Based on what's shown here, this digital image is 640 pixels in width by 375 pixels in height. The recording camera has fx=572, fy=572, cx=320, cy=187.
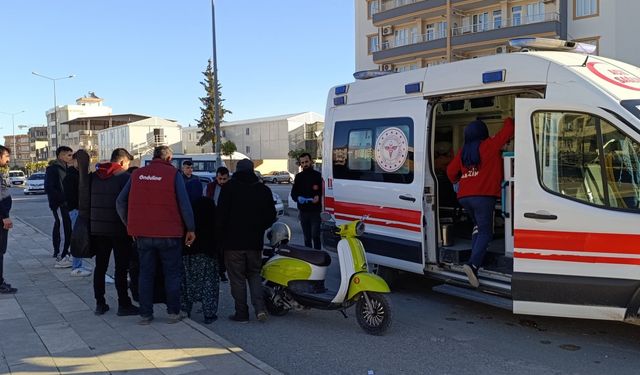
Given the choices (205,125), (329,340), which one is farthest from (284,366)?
(205,125)

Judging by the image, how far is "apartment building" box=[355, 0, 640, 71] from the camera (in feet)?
105

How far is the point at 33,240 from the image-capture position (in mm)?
12750

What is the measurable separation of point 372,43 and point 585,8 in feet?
59.4

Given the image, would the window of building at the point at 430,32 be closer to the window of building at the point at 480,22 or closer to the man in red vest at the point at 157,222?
the window of building at the point at 480,22

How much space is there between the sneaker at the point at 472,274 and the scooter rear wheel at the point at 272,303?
199 cm

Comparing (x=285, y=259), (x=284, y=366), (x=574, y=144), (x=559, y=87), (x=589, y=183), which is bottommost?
(x=284, y=366)

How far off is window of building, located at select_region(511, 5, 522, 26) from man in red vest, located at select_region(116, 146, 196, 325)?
1400 inches

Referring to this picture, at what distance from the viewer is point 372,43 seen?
157 ft

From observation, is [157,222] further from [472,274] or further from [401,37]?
[401,37]

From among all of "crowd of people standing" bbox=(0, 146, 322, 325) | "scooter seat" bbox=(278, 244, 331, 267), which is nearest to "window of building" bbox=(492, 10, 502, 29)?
"scooter seat" bbox=(278, 244, 331, 267)

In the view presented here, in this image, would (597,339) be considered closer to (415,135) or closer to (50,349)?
(415,135)

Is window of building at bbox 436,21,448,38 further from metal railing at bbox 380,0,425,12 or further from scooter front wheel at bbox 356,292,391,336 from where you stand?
scooter front wheel at bbox 356,292,391,336

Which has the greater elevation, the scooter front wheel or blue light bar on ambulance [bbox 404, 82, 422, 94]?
blue light bar on ambulance [bbox 404, 82, 422, 94]

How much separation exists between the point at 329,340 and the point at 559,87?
316cm
